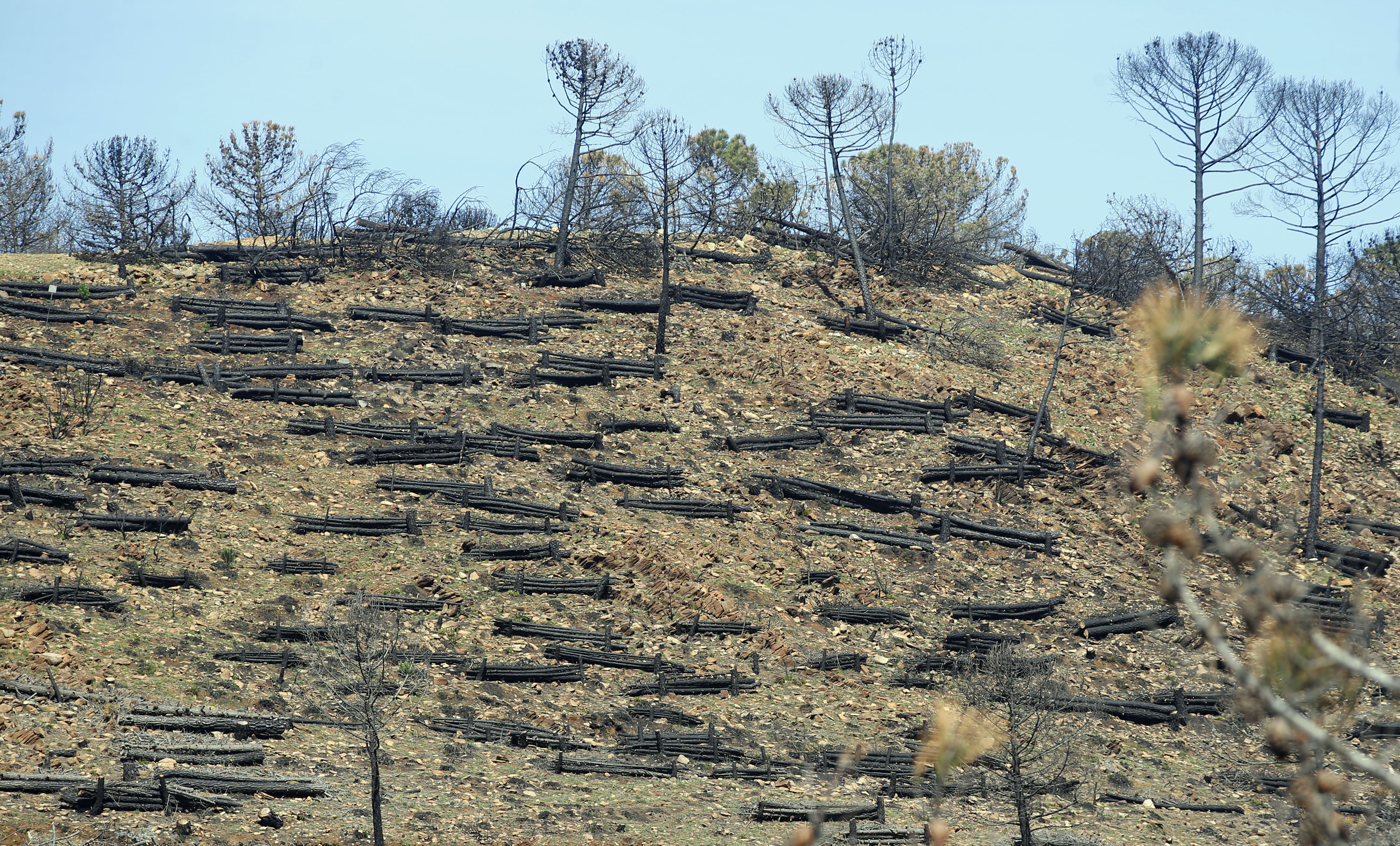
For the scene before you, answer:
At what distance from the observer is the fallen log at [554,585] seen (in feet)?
77.1

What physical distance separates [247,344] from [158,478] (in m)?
8.68

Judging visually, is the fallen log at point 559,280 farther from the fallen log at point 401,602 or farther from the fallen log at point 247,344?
the fallen log at point 401,602

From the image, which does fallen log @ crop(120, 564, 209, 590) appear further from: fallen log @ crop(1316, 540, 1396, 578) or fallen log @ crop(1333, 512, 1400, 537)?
fallen log @ crop(1333, 512, 1400, 537)

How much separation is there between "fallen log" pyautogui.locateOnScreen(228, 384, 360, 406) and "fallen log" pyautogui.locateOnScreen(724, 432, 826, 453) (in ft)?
33.8

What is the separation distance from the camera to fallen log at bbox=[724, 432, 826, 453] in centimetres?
3098

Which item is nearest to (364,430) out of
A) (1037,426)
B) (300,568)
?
(300,568)

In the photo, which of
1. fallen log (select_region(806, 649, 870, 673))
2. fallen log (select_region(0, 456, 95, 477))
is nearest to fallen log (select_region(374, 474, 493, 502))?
fallen log (select_region(0, 456, 95, 477))

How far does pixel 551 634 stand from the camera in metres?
22.2

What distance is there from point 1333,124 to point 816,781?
91.9 ft

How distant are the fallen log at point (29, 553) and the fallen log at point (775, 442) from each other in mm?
16304

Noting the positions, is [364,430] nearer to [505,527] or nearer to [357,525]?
[357,525]

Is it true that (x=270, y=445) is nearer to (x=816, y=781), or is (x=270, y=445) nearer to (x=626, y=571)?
(x=626, y=571)

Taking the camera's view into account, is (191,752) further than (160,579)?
No

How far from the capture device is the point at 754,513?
28016 millimetres
